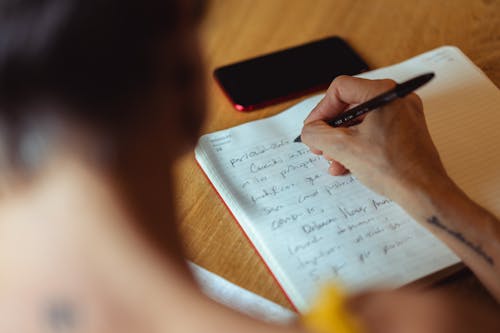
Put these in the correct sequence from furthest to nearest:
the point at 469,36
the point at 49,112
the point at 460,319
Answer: the point at 469,36 < the point at 460,319 < the point at 49,112

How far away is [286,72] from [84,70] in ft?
1.91

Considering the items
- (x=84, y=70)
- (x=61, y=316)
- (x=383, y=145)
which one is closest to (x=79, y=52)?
(x=84, y=70)

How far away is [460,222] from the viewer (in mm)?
631

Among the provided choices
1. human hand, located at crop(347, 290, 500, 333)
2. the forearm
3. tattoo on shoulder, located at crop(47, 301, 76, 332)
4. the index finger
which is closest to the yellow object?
human hand, located at crop(347, 290, 500, 333)

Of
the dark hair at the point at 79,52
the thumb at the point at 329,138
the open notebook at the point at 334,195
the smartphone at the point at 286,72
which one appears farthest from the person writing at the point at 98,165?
the smartphone at the point at 286,72

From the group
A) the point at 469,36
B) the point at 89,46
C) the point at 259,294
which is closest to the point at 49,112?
Answer: the point at 89,46

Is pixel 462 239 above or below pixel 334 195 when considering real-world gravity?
below

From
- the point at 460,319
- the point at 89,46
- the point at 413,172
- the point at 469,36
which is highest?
the point at 89,46

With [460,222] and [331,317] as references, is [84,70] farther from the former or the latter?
[460,222]

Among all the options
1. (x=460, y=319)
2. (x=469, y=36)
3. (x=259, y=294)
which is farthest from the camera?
(x=469, y=36)

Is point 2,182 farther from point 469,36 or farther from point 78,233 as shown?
point 469,36

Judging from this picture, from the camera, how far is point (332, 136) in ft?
2.28

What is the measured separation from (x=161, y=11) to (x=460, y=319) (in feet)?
1.21

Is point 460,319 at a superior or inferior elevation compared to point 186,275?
inferior
